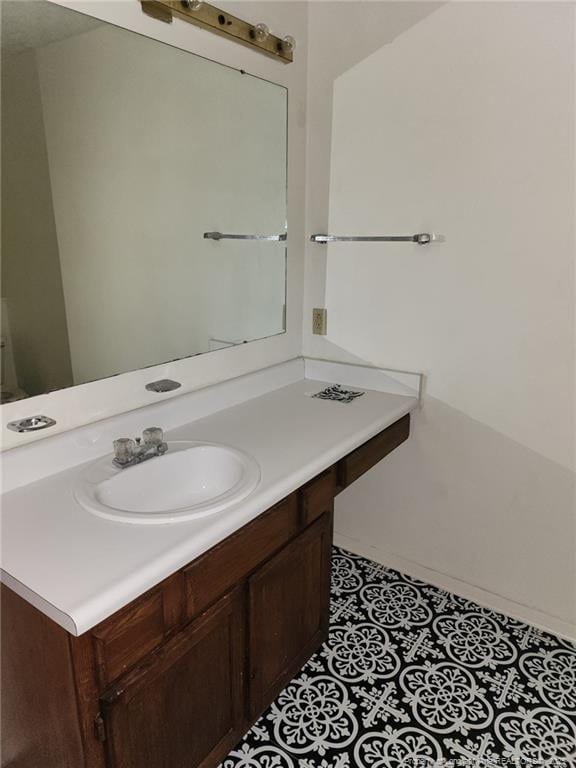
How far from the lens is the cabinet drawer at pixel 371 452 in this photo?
5.32 ft

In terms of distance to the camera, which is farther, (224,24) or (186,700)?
(224,24)

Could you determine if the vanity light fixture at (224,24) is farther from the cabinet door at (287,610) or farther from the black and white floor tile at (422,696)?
the black and white floor tile at (422,696)

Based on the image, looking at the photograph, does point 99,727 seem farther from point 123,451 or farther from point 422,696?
point 422,696

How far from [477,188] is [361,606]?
154 cm

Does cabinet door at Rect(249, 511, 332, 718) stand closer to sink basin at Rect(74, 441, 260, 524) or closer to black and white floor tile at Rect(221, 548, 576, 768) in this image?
black and white floor tile at Rect(221, 548, 576, 768)

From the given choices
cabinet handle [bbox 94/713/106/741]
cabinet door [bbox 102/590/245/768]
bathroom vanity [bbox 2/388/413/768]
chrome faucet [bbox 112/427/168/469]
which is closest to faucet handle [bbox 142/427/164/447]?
chrome faucet [bbox 112/427/168/469]

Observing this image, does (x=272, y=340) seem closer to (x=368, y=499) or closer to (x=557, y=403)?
(x=368, y=499)

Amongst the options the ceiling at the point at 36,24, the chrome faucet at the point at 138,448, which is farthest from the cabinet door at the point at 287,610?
the ceiling at the point at 36,24

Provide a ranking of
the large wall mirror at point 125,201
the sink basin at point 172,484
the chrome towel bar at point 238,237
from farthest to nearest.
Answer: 1. the chrome towel bar at point 238,237
2. the large wall mirror at point 125,201
3. the sink basin at point 172,484

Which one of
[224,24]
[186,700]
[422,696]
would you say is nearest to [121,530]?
[186,700]

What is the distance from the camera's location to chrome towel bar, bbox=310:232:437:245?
1.88 meters

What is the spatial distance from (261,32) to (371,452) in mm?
1381

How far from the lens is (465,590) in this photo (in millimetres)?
2107

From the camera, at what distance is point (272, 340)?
2115mm
